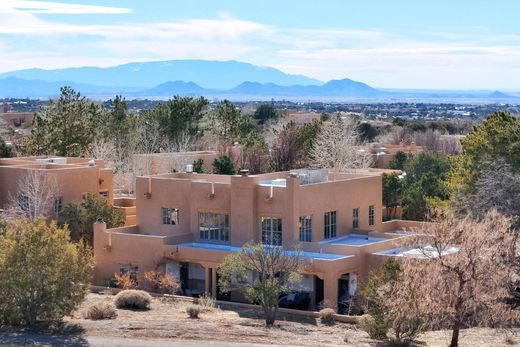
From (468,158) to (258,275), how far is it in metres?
15.5

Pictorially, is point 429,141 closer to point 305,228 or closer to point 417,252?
point 305,228

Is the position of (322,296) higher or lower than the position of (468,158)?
lower

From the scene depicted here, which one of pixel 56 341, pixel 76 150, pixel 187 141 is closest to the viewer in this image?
pixel 56 341

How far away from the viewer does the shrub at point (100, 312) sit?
107 feet

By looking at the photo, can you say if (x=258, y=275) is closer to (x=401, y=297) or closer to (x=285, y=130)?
(x=401, y=297)

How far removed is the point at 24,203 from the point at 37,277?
1847cm

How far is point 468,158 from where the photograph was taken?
47594mm

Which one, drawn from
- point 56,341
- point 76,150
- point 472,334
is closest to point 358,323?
point 472,334

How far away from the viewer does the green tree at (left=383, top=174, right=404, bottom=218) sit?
187 ft

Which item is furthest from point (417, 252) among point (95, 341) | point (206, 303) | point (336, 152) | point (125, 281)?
point (336, 152)

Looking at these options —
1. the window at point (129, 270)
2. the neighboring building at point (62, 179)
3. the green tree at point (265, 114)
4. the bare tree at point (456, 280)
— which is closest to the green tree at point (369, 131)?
the green tree at point (265, 114)

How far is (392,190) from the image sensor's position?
188 feet

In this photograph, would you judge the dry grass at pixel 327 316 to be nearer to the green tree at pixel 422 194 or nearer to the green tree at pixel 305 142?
the green tree at pixel 422 194

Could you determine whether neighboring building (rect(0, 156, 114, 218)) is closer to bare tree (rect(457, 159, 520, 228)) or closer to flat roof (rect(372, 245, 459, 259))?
flat roof (rect(372, 245, 459, 259))
